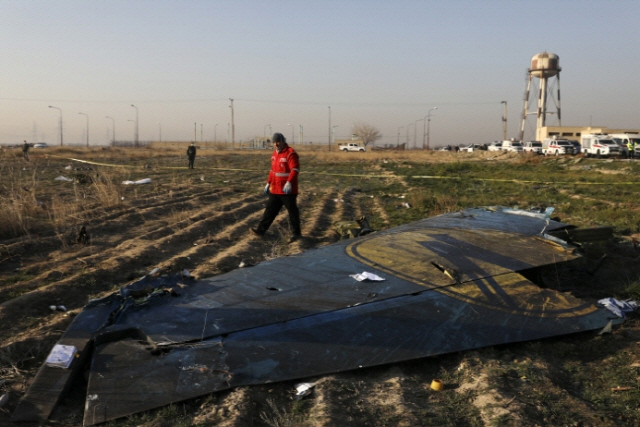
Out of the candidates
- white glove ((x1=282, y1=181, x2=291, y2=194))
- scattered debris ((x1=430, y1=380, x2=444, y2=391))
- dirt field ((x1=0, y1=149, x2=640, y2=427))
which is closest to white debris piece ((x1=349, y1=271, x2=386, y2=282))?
dirt field ((x1=0, y1=149, x2=640, y2=427))

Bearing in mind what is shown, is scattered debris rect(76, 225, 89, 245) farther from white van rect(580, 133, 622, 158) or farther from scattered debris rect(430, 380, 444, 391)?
white van rect(580, 133, 622, 158)

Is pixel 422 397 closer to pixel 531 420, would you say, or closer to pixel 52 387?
pixel 531 420

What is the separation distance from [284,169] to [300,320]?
15.2 feet

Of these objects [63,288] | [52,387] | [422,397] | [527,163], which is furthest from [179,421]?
[527,163]

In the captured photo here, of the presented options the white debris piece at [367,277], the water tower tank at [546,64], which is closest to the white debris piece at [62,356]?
the white debris piece at [367,277]

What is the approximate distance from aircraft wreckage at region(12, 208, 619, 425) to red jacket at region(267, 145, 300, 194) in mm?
3197

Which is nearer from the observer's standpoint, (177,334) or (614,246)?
(177,334)

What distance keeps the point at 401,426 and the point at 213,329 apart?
1245mm

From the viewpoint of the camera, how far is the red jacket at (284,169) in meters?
7.68

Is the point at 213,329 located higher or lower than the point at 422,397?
higher

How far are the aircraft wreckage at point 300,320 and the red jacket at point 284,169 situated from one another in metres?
3.20

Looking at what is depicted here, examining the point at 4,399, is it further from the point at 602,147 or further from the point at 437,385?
the point at 602,147

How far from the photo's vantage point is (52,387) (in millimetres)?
2867

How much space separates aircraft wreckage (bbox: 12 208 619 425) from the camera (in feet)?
9.34
